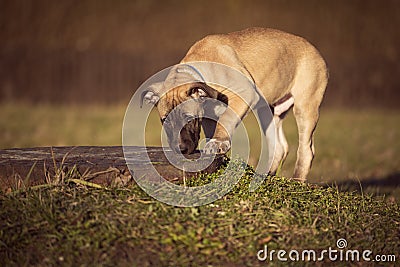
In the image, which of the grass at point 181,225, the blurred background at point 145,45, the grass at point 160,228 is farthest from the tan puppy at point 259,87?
the blurred background at point 145,45

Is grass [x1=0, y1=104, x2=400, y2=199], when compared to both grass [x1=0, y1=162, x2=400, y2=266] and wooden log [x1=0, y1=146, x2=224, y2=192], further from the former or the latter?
wooden log [x1=0, y1=146, x2=224, y2=192]

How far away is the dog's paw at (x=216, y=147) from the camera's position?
559 cm

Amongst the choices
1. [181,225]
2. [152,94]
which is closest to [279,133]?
[152,94]

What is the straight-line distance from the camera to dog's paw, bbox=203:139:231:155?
559 centimetres

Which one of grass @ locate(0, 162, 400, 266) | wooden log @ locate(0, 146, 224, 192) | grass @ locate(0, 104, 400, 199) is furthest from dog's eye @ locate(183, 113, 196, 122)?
grass @ locate(0, 104, 400, 199)

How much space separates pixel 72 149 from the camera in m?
5.35

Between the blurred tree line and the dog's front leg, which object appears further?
the blurred tree line

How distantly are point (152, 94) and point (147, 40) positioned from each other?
1401 centimetres

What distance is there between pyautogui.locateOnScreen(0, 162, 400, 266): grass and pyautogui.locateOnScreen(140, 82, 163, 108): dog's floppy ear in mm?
1547

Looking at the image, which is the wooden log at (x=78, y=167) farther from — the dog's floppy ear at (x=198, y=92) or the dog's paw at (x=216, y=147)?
the dog's floppy ear at (x=198, y=92)

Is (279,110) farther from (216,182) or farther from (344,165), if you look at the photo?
(344,165)

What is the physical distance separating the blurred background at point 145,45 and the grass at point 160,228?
40.9 feet

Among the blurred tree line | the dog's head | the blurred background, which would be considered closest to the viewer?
the dog's head

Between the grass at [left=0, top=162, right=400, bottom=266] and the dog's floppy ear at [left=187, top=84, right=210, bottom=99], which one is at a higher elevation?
the dog's floppy ear at [left=187, top=84, right=210, bottom=99]
